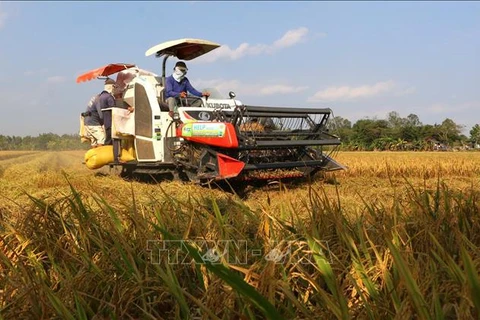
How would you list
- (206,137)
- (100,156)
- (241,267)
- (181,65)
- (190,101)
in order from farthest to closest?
(100,156)
(181,65)
(190,101)
(206,137)
(241,267)

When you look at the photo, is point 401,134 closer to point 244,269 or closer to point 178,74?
point 178,74

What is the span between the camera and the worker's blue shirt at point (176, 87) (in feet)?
29.2

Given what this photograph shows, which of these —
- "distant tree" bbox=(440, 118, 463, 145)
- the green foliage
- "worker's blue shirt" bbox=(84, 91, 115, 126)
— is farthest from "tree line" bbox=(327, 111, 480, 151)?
the green foliage

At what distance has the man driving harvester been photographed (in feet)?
28.4

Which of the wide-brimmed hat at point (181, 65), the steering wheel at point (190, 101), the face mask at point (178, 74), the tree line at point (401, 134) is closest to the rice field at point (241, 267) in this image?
the steering wheel at point (190, 101)

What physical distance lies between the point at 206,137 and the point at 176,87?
80.4 inches

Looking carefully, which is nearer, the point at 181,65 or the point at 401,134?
the point at 181,65

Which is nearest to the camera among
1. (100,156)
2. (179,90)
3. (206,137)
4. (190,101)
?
(206,137)

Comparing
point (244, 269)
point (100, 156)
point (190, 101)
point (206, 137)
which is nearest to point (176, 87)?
point (190, 101)

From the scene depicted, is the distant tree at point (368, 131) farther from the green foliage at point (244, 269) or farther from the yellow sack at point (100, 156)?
the green foliage at point (244, 269)

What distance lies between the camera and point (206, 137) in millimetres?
7512

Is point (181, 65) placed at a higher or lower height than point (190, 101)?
higher

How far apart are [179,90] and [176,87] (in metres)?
0.09

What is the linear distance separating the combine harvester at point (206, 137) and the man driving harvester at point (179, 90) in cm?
18
